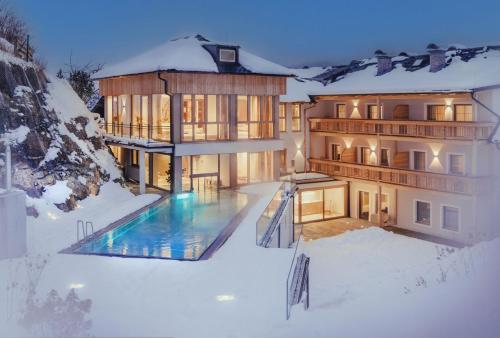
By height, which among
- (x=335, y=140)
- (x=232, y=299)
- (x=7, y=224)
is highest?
(x=335, y=140)

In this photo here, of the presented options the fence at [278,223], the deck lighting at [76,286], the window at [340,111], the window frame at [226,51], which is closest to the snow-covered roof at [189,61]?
the window frame at [226,51]

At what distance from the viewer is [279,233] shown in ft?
71.8

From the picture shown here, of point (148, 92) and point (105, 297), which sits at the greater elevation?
point (148, 92)

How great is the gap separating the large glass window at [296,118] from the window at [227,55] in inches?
316

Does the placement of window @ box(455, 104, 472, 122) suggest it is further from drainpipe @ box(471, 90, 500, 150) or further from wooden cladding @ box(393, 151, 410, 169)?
wooden cladding @ box(393, 151, 410, 169)

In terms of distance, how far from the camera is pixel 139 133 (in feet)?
92.3

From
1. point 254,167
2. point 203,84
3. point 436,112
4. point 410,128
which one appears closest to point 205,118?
point 203,84

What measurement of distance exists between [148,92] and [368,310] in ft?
60.6

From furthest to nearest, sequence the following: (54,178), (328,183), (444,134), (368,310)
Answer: (328,183) → (444,134) → (54,178) → (368,310)

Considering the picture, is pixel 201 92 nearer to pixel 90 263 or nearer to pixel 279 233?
pixel 279 233

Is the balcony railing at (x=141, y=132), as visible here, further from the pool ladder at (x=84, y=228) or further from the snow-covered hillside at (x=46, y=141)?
the pool ladder at (x=84, y=228)

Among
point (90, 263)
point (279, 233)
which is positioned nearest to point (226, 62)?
point (279, 233)

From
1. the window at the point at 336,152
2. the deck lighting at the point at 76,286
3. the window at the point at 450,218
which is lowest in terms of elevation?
the window at the point at 450,218

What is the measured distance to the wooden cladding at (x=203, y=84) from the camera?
84.9 feet
